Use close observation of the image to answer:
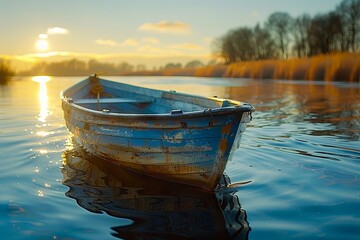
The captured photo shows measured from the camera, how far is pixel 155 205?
15.2ft

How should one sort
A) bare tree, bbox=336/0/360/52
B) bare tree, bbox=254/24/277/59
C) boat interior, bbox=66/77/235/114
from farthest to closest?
bare tree, bbox=254/24/277/59
bare tree, bbox=336/0/360/52
boat interior, bbox=66/77/235/114

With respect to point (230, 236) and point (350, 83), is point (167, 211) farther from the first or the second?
point (350, 83)

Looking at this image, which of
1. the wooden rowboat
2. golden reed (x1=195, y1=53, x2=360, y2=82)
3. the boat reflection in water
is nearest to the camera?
the boat reflection in water

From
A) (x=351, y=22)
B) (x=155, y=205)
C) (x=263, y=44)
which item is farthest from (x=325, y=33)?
(x=155, y=205)

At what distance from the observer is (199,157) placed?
493 centimetres

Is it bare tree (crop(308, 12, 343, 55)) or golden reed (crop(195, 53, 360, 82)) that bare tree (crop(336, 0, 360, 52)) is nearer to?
bare tree (crop(308, 12, 343, 55))

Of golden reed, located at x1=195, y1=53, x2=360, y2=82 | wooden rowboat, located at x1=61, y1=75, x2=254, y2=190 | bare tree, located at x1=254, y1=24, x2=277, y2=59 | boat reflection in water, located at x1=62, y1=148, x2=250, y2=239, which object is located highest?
bare tree, located at x1=254, y1=24, x2=277, y2=59

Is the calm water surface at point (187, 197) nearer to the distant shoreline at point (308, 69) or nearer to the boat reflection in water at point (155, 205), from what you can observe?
the boat reflection in water at point (155, 205)

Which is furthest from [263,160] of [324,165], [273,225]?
[273,225]

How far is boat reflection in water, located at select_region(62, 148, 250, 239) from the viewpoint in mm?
3887

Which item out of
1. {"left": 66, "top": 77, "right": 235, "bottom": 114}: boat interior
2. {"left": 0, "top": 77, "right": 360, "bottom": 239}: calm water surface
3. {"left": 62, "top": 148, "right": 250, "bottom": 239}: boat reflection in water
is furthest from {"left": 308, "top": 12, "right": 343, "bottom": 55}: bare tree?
{"left": 62, "top": 148, "right": 250, "bottom": 239}: boat reflection in water

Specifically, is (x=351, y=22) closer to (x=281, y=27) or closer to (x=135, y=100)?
(x=281, y=27)

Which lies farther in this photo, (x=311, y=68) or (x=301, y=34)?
(x=301, y=34)

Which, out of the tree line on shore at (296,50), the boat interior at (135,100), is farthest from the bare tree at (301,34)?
the boat interior at (135,100)
